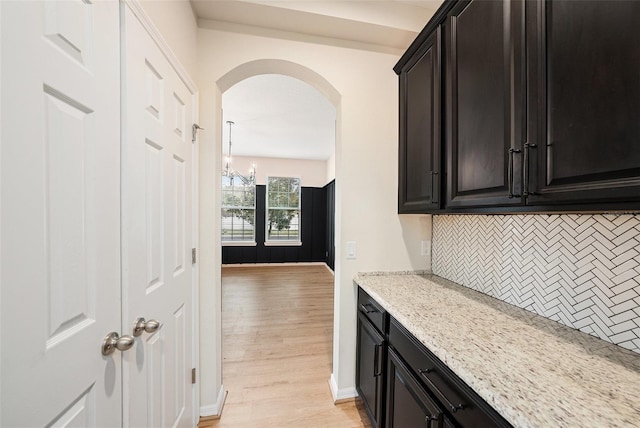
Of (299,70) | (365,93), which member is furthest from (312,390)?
(299,70)

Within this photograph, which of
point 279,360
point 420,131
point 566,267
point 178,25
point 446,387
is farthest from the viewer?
point 279,360

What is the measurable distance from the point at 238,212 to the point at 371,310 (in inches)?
219

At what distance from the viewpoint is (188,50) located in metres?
1.45

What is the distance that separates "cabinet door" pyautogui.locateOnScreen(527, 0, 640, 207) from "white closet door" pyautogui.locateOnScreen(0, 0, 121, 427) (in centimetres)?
143

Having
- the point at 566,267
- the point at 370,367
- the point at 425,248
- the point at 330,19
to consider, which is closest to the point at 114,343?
the point at 370,367

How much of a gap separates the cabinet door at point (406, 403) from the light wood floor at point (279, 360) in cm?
58

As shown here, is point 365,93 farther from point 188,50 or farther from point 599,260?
point 599,260

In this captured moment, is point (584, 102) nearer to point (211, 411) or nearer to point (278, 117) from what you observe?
point (211, 411)

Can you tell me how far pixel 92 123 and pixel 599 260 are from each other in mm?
1849

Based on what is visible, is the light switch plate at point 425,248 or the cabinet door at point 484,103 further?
the light switch plate at point 425,248

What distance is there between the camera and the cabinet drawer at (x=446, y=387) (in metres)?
0.70

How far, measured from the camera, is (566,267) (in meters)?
1.05

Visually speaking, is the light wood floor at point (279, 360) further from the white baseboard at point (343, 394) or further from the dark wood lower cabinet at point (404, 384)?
the dark wood lower cabinet at point (404, 384)

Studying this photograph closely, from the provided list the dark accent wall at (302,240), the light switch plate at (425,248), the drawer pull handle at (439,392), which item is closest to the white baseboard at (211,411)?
the drawer pull handle at (439,392)
